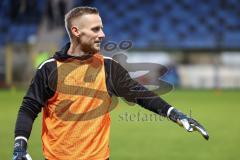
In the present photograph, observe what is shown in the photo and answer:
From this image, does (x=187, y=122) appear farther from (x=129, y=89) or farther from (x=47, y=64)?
(x=47, y=64)

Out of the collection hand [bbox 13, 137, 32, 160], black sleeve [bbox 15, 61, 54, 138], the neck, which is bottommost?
hand [bbox 13, 137, 32, 160]

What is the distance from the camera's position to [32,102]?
423 centimetres

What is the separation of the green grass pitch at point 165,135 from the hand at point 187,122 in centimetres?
475

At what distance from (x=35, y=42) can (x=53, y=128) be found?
905 inches

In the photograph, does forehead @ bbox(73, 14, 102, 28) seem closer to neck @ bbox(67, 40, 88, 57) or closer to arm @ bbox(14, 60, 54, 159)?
neck @ bbox(67, 40, 88, 57)

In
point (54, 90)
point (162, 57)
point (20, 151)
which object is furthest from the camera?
point (162, 57)

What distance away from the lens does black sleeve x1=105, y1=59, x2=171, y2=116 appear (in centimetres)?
440

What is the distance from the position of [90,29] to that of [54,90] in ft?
1.78

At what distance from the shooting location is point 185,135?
11.9 metres

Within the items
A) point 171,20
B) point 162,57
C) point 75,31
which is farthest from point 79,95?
point 171,20

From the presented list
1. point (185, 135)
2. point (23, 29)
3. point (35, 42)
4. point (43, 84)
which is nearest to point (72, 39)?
point (43, 84)

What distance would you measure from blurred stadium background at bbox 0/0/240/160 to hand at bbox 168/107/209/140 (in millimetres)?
4834

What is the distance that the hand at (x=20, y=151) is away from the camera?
13.0 feet

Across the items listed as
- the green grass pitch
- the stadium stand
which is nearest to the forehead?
the green grass pitch
